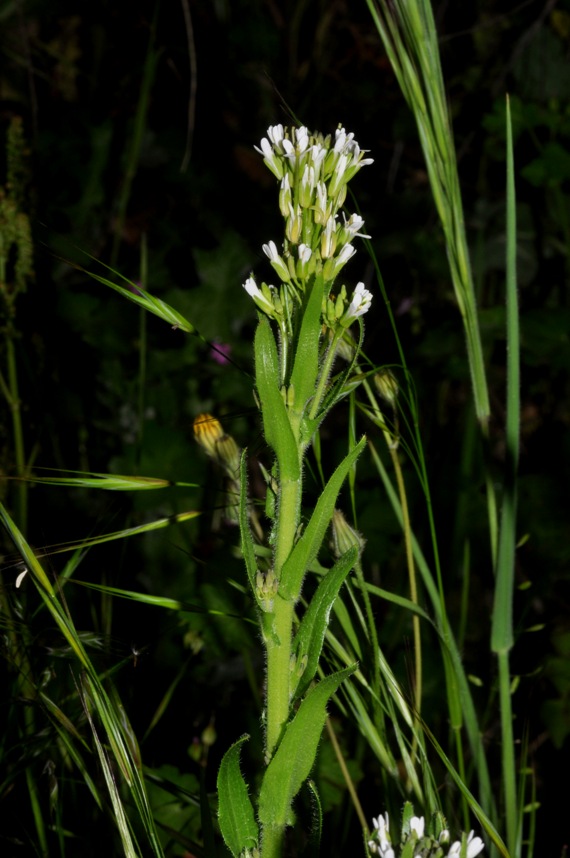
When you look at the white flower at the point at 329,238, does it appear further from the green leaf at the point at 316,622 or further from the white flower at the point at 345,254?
the green leaf at the point at 316,622

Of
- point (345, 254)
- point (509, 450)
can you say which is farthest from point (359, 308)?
point (509, 450)

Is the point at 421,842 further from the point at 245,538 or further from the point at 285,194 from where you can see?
the point at 285,194

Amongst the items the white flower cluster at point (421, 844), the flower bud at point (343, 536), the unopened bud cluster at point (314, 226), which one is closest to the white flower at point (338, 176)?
the unopened bud cluster at point (314, 226)

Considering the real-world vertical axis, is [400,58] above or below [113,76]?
below

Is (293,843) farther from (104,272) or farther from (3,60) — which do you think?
(3,60)

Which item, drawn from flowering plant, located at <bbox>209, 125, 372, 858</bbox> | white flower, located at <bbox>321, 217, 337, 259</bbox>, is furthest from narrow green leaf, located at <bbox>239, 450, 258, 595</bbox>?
white flower, located at <bbox>321, 217, 337, 259</bbox>

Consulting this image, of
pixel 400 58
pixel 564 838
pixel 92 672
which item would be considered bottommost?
pixel 564 838

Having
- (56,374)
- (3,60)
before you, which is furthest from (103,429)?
(3,60)
